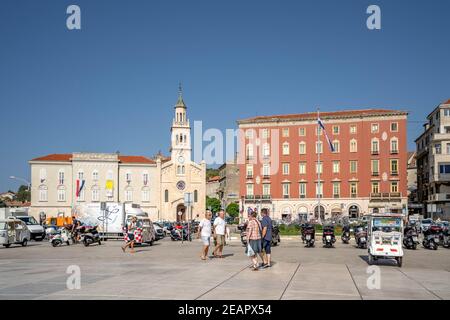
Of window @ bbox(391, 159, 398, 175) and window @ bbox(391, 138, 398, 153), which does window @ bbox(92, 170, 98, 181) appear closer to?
window @ bbox(391, 159, 398, 175)

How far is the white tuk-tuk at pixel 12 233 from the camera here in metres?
29.4

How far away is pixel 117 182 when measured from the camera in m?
87.2

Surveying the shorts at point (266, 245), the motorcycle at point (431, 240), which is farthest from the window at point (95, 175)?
the shorts at point (266, 245)

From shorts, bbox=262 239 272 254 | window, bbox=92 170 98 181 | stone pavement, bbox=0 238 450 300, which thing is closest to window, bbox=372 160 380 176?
window, bbox=92 170 98 181

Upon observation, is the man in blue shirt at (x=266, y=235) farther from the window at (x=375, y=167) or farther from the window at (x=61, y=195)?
the window at (x=61, y=195)

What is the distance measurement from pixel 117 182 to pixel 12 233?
57496mm

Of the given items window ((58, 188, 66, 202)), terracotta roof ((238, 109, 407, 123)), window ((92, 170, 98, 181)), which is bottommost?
window ((58, 188, 66, 202))

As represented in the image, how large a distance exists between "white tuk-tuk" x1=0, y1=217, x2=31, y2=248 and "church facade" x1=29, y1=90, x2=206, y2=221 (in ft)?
169

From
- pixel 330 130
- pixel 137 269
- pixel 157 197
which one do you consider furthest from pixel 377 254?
pixel 157 197

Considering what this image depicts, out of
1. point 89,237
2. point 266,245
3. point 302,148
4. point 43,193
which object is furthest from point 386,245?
point 43,193

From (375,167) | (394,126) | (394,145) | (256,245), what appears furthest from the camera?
(375,167)

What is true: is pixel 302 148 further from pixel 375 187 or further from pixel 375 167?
pixel 375 187

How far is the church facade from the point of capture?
85.4 meters

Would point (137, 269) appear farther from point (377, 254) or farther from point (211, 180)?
point (211, 180)
